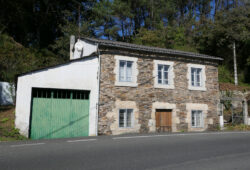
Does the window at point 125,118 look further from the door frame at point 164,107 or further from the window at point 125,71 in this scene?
the window at point 125,71

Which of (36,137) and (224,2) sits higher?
(224,2)

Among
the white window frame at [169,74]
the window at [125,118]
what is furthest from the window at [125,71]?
the window at [125,118]

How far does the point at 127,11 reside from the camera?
34688 millimetres

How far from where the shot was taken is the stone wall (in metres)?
13.5

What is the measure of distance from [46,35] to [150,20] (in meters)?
15.5

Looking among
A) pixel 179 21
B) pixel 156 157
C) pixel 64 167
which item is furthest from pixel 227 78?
pixel 64 167

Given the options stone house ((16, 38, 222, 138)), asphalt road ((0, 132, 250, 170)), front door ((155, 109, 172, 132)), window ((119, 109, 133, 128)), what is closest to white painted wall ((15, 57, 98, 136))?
stone house ((16, 38, 222, 138))

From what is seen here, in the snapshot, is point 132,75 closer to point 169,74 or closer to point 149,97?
point 149,97

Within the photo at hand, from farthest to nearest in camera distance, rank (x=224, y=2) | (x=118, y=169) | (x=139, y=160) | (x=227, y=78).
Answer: (x=224, y=2) → (x=227, y=78) → (x=139, y=160) → (x=118, y=169)

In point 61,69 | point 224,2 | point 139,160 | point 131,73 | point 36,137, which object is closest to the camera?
point 139,160

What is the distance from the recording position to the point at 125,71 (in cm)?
1438

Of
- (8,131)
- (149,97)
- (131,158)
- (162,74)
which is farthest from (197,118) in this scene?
(8,131)

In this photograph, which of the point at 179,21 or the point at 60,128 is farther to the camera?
the point at 179,21

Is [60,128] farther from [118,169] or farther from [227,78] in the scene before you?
[227,78]
